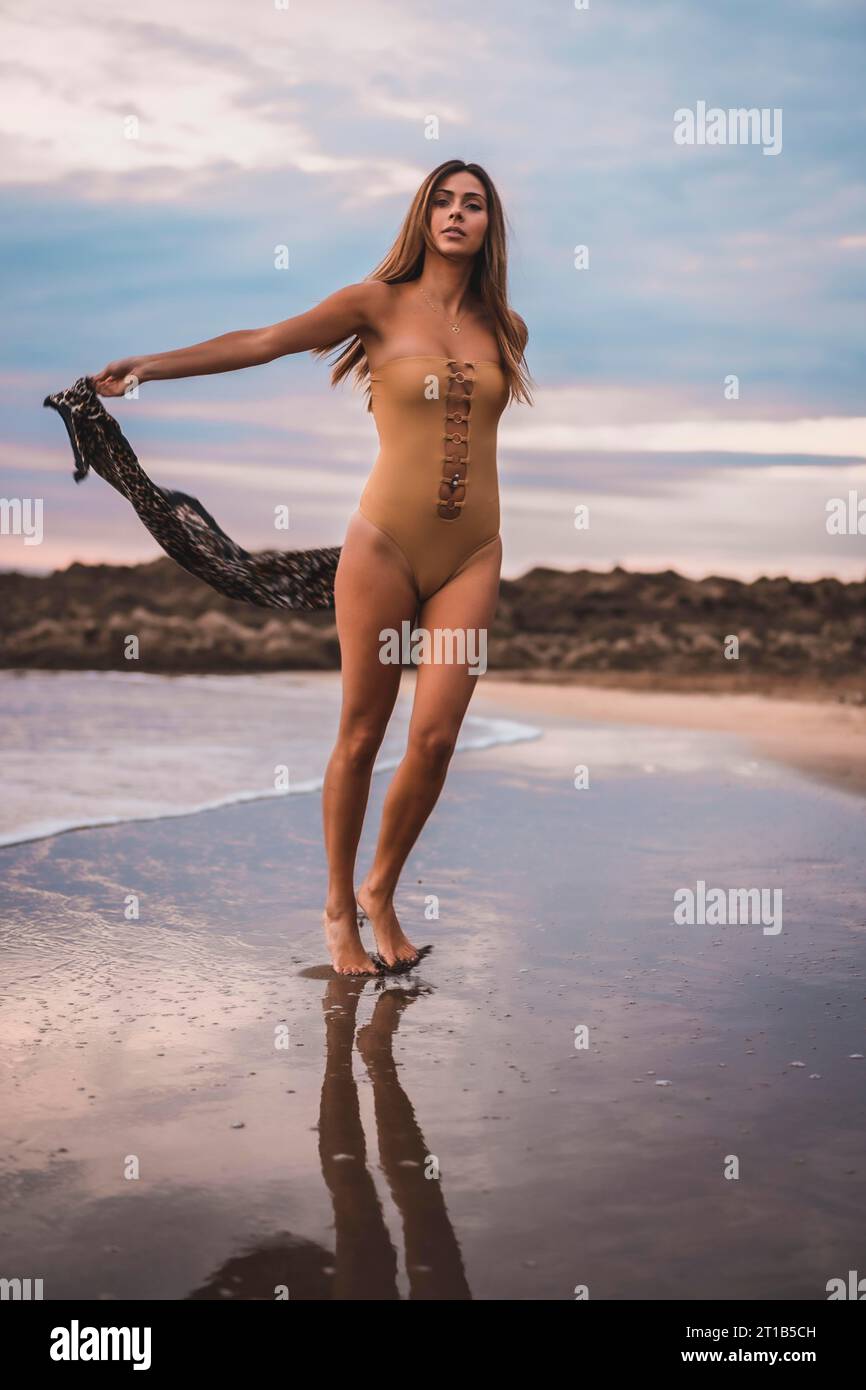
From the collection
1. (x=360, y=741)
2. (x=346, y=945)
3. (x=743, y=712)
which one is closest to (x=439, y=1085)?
(x=346, y=945)

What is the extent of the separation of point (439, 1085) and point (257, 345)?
211 centimetres

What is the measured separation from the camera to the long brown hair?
394cm

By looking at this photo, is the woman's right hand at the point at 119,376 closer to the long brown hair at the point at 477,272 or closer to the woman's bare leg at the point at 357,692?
the long brown hair at the point at 477,272

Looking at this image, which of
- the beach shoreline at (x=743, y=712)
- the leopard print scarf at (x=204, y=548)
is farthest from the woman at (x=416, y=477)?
the beach shoreline at (x=743, y=712)

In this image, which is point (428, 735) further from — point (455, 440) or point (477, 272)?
point (477, 272)

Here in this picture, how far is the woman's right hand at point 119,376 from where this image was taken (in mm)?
3705

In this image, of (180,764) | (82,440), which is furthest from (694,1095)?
(180,764)

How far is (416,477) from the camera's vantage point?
3857mm

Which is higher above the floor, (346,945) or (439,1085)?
(346,945)

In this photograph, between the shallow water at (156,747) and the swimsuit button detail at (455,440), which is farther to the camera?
the shallow water at (156,747)

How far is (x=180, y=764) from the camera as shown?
8.35m

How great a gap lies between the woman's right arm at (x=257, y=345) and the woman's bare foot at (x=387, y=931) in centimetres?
158

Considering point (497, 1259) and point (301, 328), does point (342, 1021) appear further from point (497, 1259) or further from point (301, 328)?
point (301, 328)

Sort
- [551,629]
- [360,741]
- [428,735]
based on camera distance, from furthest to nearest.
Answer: [551,629]
[360,741]
[428,735]
